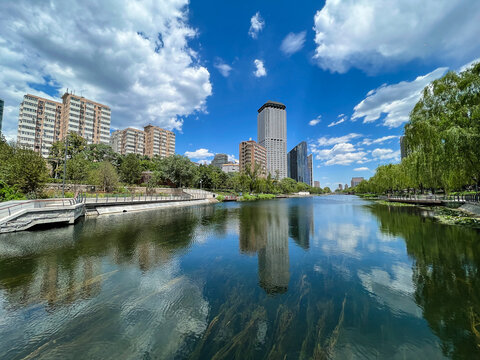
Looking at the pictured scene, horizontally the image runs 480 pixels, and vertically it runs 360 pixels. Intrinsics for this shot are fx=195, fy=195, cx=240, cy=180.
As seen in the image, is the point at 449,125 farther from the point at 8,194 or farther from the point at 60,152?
the point at 60,152

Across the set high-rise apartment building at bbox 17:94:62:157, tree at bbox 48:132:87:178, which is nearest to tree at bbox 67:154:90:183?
tree at bbox 48:132:87:178

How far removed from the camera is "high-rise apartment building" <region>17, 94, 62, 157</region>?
85875mm

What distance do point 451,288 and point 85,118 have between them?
12665 centimetres

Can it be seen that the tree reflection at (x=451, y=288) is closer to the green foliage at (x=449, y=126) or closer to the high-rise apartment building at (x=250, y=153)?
the green foliage at (x=449, y=126)

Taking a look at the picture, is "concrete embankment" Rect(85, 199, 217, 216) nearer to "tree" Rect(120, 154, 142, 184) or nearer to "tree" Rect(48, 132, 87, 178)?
"tree" Rect(120, 154, 142, 184)

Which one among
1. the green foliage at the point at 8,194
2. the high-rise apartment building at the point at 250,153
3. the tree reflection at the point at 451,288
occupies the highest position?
the high-rise apartment building at the point at 250,153

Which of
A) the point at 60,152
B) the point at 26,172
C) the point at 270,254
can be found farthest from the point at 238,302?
the point at 60,152

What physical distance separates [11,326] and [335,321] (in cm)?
919

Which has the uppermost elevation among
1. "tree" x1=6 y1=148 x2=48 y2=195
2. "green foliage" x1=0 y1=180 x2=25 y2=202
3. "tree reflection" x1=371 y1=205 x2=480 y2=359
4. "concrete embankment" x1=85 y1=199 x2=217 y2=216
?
"tree" x1=6 y1=148 x2=48 y2=195

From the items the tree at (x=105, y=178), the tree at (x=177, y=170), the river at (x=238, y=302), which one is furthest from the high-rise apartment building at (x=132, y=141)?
the river at (x=238, y=302)

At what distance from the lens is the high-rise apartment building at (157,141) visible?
434 feet

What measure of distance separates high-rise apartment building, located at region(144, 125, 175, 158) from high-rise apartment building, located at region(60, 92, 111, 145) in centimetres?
3028

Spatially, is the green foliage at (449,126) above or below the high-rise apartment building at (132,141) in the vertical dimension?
below

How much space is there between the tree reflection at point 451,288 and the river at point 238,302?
0.04 metres
